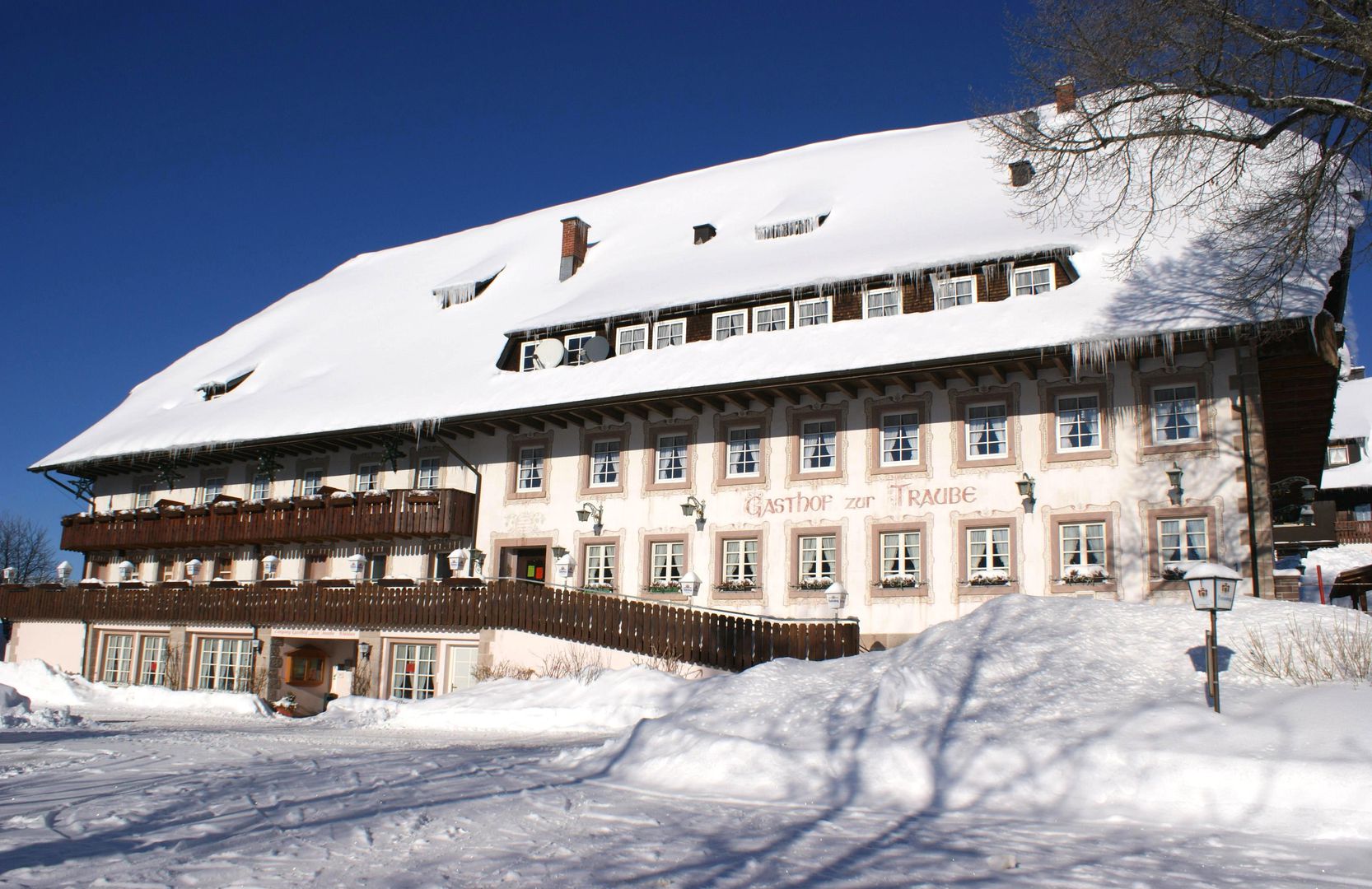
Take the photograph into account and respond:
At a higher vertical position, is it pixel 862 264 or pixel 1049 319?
pixel 862 264

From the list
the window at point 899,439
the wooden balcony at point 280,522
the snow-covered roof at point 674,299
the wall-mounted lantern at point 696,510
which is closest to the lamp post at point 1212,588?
the snow-covered roof at point 674,299

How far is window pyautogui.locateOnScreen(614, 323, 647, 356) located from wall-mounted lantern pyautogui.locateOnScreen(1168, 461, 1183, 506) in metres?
11.6

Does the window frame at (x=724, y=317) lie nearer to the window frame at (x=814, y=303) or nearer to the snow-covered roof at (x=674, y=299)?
the snow-covered roof at (x=674, y=299)

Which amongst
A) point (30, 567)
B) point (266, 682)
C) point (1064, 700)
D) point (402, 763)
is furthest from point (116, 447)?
point (30, 567)

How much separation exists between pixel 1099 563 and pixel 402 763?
1364cm

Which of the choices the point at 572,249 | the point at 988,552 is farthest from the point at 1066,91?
the point at 572,249

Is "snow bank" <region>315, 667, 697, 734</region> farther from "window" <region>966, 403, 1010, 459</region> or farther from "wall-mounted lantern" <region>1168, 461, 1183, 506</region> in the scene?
"wall-mounted lantern" <region>1168, 461, 1183, 506</region>

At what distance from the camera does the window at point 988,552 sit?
20328 millimetres

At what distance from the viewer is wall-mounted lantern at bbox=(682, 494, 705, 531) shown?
75.8ft

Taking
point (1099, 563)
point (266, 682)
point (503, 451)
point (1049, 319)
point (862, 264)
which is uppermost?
point (862, 264)

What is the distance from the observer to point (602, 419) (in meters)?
24.8

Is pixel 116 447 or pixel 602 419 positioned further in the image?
pixel 116 447

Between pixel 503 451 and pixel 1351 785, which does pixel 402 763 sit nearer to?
pixel 1351 785

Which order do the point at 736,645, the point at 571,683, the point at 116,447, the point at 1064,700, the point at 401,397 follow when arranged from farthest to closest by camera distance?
the point at 116,447, the point at 401,397, the point at 736,645, the point at 571,683, the point at 1064,700
